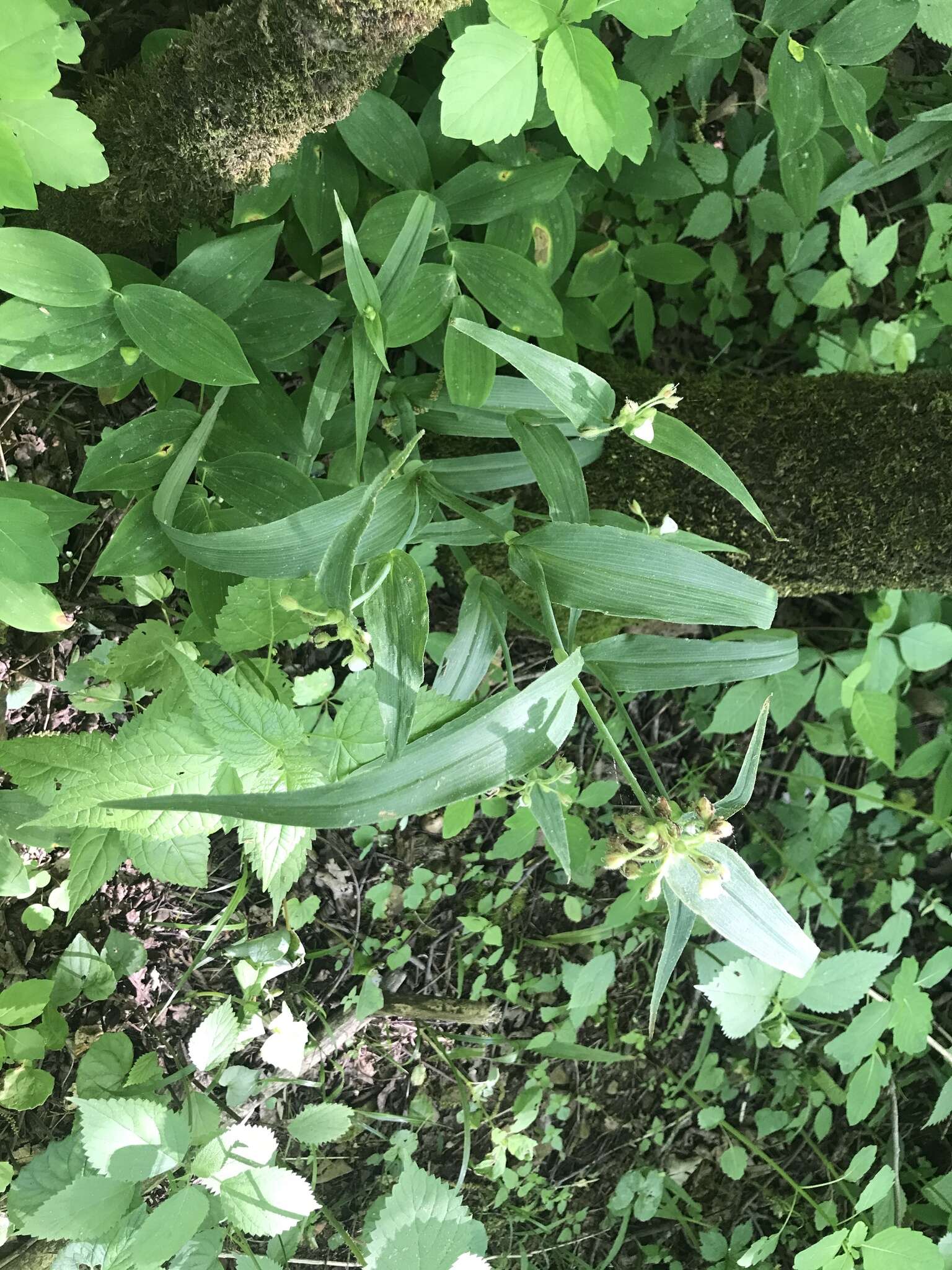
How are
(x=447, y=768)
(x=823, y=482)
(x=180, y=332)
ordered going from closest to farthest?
(x=447, y=768) → (x=180, y=332) → (x=823, y=482)

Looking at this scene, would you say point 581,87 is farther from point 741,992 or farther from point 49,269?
point 741,992

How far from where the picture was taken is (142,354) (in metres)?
1.24

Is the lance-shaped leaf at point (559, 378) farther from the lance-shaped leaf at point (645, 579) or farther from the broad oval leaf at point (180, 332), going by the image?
the broad oval leaf at point (180, 332)

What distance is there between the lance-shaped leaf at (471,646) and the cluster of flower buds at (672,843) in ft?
1.03

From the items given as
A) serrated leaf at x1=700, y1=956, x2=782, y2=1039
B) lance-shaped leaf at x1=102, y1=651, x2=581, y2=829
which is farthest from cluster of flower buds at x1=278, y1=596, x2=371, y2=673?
serrated leaf at x1=700, y1=956, x2=782, y2=1039

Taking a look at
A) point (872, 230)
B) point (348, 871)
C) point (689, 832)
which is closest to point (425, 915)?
point (348, 871)

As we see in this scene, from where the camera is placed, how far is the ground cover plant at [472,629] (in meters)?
1.06

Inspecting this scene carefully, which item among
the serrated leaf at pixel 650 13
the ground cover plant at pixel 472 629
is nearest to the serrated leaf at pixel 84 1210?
the ground cover plant at pixel 472 629

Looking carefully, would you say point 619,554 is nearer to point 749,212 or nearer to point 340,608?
point 340,608

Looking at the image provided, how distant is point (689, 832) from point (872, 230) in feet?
6.41

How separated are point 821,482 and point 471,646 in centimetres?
89

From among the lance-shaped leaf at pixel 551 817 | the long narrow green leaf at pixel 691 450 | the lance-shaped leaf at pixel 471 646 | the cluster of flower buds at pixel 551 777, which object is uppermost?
the long narrow green leaf at pixel 691 450

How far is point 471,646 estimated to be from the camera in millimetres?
1213

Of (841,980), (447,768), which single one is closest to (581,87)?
(447,768)
